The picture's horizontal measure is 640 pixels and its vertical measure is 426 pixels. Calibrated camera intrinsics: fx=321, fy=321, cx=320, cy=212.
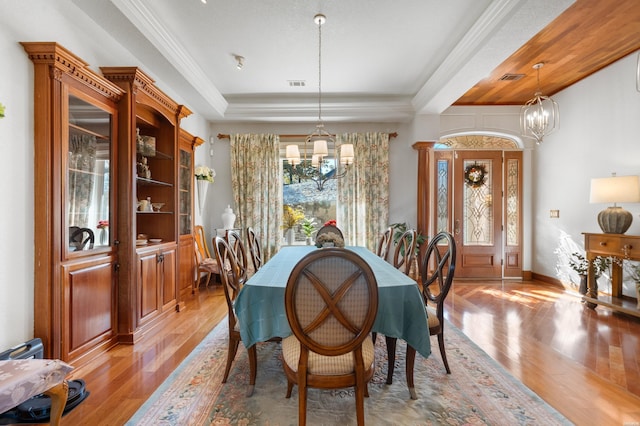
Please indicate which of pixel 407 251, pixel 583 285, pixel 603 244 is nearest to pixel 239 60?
pixel 407 251

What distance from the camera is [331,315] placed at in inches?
60.6

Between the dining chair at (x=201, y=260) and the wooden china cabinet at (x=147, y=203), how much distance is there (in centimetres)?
89

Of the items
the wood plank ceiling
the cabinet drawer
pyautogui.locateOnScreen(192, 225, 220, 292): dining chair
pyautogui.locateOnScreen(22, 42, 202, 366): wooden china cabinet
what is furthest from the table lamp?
pyautogui.locateOnScreen(22, 42, 202, 366): wooden china cabinet

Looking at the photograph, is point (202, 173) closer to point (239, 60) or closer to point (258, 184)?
point (258, 184)

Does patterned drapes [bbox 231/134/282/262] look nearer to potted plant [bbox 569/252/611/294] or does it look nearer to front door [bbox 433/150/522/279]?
front door [bbox 433/150/522/279]

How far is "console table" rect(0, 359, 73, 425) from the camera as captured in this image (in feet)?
4.68

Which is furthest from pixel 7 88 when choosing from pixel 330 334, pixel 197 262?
pixel 197 262

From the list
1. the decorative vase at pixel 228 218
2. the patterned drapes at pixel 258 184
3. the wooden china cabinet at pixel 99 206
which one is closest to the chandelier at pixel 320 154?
the patterned drapes at pixel 258 184

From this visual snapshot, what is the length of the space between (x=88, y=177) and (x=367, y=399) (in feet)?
8.78

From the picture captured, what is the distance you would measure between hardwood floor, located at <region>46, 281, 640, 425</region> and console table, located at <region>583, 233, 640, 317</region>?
0.15 metres

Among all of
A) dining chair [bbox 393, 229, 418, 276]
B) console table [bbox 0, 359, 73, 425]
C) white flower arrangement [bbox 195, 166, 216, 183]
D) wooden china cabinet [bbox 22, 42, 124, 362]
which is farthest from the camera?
white flower arrangement [bbox 195, 166, 216, 183]

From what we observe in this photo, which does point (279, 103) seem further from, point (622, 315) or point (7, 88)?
point (622, 315)

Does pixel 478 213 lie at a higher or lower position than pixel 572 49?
lower

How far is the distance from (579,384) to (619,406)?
0.26 metres
